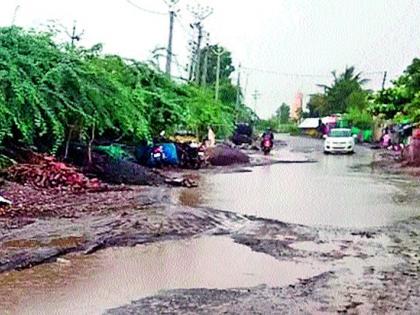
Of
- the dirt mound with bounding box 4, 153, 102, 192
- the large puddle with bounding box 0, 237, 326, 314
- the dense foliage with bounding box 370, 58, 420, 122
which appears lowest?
the large puddle with bounding box 0, 237, 326, 314

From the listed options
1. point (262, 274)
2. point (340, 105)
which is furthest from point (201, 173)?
point (340, 105)

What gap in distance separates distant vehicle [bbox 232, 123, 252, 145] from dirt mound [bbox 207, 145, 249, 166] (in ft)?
69.0

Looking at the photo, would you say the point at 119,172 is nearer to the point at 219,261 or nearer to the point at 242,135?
the point at 219,261

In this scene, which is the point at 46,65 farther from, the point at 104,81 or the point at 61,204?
the point at 61,204

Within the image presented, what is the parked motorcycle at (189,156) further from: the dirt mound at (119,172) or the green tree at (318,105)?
the green tree at (318,105)

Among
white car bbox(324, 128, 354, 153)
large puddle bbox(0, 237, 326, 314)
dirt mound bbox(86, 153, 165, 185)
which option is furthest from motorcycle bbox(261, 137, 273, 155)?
large puddle bbox(0, 237, 326, 314)

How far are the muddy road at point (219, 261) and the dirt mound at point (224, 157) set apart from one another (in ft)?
50.0

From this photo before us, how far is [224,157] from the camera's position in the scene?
31.5m

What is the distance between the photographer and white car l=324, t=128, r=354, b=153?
4688 centimetres

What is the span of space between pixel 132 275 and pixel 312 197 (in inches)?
397

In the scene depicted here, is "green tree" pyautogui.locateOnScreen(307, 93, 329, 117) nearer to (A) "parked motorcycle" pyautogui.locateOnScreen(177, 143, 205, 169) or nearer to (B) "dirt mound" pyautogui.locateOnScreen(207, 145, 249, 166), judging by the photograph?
(B) "dirt mound" pyautogui.locateOnScreen(207, 145, 249, 166)

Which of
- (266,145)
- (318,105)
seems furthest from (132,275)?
(318,105)

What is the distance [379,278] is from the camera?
804cm

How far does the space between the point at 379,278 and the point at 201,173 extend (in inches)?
679
